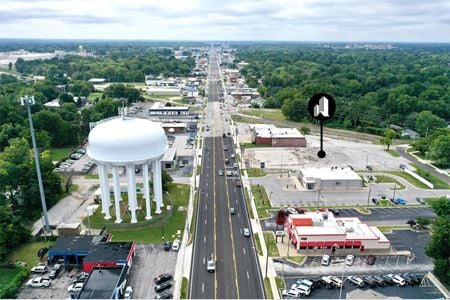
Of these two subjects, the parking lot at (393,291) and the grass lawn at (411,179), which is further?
the grass lawn at (411,179)

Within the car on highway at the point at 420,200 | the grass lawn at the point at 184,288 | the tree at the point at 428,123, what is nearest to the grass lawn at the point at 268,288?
the grass lawn at the point at 184,288

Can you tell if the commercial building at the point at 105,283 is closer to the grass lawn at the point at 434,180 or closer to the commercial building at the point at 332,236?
the commercial building at the point at 332,236

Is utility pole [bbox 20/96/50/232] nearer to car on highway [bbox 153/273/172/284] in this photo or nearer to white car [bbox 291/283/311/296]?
car on highway [bbox 153/273/172/284]

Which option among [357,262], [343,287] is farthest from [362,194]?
[343,287]

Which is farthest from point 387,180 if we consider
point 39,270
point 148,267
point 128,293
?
point 39,270

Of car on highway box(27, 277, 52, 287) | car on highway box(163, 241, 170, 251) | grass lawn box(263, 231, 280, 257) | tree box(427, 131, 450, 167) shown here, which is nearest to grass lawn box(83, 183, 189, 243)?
car on highway box(163, 241, 170, 251)

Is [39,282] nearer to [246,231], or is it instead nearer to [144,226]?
[144,226]
